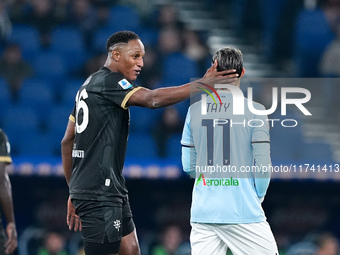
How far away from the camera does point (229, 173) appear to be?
4918 mm

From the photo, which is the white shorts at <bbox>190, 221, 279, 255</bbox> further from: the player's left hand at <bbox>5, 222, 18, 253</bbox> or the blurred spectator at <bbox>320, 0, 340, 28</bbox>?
the blurred spectator at <bbox>320, 0, 340, 28</bbox>

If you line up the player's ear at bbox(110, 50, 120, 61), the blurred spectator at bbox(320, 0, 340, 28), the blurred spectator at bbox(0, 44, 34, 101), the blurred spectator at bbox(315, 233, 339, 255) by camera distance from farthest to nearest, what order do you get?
the blurred spectator at bbox(320, 0, 340, 28), the blurred spectator at bbox(0, 44, 34, 101), the blurred spectator at bbox(315, 233, 339, 255), the player's ear at bbox(110, 50, 120, 61)

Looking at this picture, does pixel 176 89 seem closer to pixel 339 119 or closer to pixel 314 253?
pixel 314 253

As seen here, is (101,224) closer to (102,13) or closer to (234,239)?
(234,239)

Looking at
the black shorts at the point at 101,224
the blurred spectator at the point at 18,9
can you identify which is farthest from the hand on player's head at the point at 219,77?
the blurred spectator at the point at 18,9

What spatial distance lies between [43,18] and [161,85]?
2.72 meters

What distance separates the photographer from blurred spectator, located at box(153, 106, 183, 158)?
919cm

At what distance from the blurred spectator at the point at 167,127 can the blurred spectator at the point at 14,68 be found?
95.9 inches

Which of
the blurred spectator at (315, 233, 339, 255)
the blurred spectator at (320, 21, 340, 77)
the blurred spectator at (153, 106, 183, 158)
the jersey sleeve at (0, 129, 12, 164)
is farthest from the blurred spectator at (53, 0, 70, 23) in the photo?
the jersey sleeve at (0, 129, 12, 164)

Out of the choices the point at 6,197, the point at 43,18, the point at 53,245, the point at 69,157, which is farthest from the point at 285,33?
the point at 69,157

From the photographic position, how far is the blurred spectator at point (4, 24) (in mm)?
11797

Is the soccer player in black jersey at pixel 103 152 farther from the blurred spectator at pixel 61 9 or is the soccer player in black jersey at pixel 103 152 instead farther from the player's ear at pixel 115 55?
the blurred spectator at pixel 61 9

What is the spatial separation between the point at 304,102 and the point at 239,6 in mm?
2972

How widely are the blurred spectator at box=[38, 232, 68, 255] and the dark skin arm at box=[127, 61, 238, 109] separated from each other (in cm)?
423
